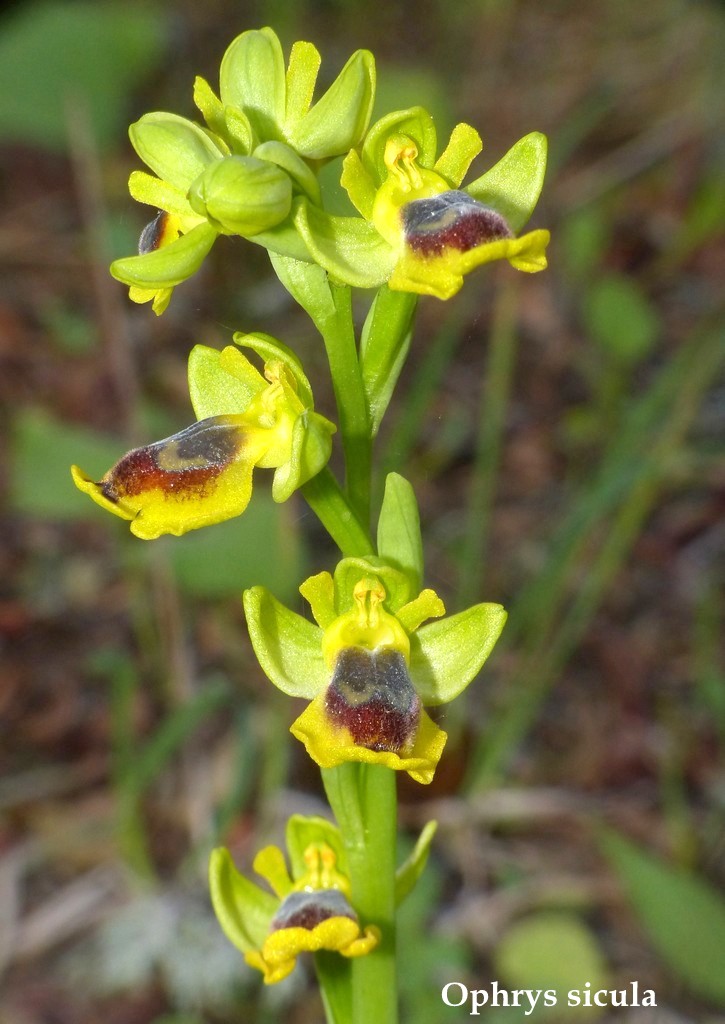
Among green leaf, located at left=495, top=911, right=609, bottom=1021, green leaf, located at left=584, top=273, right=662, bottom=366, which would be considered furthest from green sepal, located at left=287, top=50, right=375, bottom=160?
green leaf, located at left=584, top=273, right=662, bottom=366

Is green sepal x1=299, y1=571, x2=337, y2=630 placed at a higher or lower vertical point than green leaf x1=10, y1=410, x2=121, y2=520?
lower

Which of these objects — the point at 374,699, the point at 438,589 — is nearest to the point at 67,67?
the point at 438,589

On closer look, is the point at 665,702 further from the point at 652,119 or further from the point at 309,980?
the point at 652,119

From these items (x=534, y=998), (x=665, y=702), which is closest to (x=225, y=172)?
(x=534, y=998)

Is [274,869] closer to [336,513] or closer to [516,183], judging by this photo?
[336,513]

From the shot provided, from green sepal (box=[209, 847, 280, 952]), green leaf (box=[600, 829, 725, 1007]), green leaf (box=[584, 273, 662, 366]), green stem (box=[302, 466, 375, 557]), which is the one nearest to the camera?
green stem (box=[302, 466, 375, 557])

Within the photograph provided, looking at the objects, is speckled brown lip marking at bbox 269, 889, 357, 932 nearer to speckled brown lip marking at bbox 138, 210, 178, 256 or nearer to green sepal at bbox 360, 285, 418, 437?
green sepal at bbox 360, 285, 418, 437

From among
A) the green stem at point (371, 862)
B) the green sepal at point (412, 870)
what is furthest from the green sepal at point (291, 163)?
the green sepal at point (412, 870)
